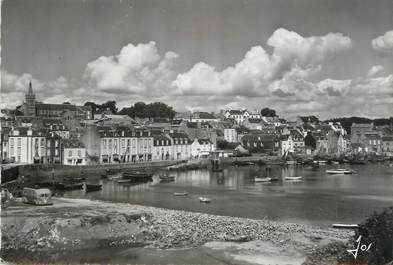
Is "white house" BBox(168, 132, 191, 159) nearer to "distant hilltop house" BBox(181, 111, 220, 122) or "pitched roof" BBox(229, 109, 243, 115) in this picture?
"distant hilltop house" BBox(181, 111, 220, 122)

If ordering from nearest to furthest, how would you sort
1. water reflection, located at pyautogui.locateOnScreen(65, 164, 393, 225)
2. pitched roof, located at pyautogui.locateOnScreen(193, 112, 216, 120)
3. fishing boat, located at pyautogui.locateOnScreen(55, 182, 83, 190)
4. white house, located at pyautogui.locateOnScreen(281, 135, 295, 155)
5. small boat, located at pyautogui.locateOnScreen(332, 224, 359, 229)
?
small boat, located at pyautogui.locateOnScreen(332, 224, 359, 229)
water reflection, located at pyautogui.locateOnScreen(65, 164, 393, 225)
fishing boat, located at pyautogui.locateOnScreen(55, 182, 83, 190)
white house, located at pyautogui.locateOnScreen(281, 135, 295, 155)
pitched roof, located at pyautogui.locateOnScreen(193, 112, 216, 120)

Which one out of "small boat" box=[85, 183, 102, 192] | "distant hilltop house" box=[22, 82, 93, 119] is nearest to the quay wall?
"small boat" box=[85, 183, 102, 192]

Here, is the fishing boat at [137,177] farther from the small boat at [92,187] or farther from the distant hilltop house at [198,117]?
the distant hilltop house at [198,117]

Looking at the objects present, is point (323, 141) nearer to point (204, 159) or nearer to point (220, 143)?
point (220, 143)

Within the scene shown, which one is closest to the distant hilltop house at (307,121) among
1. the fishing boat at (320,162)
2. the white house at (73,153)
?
the fishing boat at (320,162)

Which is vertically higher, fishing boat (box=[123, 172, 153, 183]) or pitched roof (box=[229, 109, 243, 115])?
pitched roof (box=[229, 109, 243, 115])

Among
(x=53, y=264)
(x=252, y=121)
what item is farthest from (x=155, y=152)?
(x=53, y=264)
